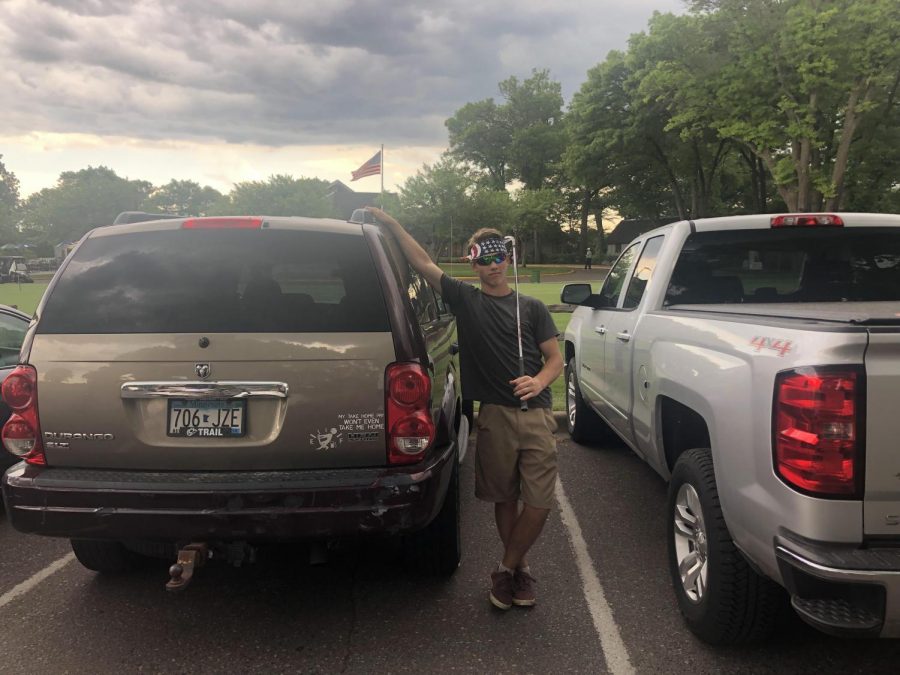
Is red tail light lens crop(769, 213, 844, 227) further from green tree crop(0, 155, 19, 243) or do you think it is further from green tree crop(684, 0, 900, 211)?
green tree crop(0, 155, 19, 243)

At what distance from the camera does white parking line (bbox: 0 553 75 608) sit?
316cm

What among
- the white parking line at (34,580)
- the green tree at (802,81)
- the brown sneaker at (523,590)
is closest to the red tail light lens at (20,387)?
the white parking line at (34,580)

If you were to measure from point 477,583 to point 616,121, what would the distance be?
42129 millimetres

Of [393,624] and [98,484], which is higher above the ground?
[98,484]

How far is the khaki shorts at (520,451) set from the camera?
118 inches

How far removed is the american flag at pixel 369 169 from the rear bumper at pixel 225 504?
1288 cm

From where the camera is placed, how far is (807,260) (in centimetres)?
402

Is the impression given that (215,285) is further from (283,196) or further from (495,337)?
(283,196)

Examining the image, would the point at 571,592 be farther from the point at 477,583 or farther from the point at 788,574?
the point at 788,574

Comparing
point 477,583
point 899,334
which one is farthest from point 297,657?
point 899,334

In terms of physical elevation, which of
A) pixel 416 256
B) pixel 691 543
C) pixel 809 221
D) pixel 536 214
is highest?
pixel 536 214

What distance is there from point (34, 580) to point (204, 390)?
1.83 m

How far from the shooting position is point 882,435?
1.82m

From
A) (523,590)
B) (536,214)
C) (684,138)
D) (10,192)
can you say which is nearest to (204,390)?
(523,590)
